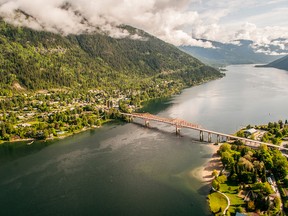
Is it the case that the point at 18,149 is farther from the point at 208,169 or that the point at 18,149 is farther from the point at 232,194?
the point at 232,194

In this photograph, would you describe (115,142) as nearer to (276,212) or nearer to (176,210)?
(176,210)

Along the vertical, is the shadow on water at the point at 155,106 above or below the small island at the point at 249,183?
above

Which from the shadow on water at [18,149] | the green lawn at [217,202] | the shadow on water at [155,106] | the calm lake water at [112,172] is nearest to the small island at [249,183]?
the green lawn at [217,202]

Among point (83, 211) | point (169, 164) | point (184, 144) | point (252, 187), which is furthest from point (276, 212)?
point (184, 144)

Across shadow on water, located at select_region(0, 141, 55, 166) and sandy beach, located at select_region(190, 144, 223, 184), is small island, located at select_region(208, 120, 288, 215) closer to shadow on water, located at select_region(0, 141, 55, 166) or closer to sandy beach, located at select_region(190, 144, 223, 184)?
sandy beach, located at select_region(190, 144, 223, 184)

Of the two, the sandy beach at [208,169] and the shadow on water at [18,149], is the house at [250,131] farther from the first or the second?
the shadow on water at [18,149]

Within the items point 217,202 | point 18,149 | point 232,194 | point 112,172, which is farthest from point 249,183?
point 18,149
